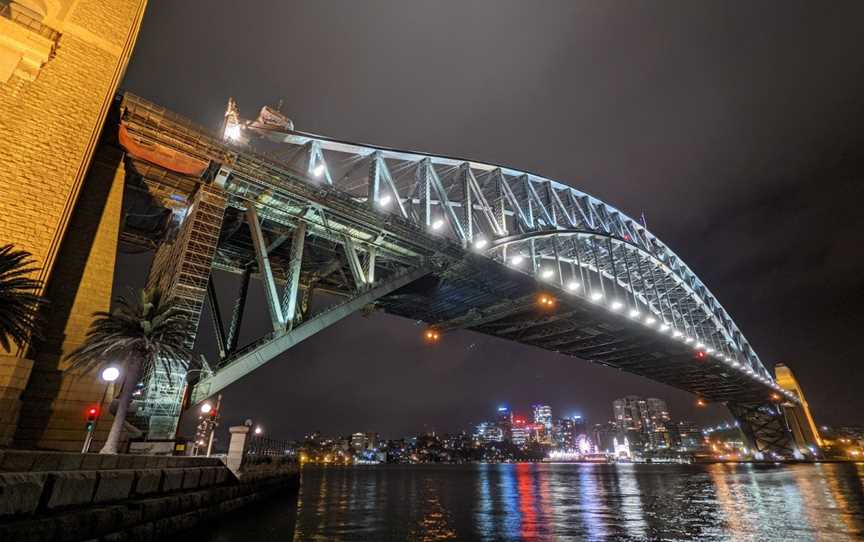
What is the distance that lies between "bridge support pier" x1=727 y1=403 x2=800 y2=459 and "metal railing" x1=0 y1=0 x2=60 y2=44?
11822cm

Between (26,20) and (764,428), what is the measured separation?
125941 millimetres

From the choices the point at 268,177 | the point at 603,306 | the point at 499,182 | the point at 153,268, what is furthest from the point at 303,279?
the point at 603,306

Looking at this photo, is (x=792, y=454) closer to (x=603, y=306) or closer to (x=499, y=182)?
(x=603, y=306)

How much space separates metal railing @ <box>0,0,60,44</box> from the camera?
13703mm

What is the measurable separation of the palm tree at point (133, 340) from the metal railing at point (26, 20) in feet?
31.4

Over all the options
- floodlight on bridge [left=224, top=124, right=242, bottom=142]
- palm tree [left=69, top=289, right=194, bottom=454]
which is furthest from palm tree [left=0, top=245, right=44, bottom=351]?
floodlight on bridge [left=224, top=124, right=242, bottom=142]

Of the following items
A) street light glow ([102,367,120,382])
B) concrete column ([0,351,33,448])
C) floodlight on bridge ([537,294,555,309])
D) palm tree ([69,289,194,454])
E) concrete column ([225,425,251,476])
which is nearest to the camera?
concrete column ([0,351,33,448])

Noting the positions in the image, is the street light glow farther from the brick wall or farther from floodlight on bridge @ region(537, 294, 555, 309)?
floodlight on bridge @ region(537, 294, 555, 309)

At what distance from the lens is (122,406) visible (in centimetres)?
1164

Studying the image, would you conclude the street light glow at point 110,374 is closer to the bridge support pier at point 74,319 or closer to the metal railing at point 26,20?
the bridge support pier at point 74,319

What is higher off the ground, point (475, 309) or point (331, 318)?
point (475, 309)

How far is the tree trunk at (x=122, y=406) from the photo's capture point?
11234 mm

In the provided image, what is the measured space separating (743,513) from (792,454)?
3938 inches

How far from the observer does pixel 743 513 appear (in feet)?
48.8
